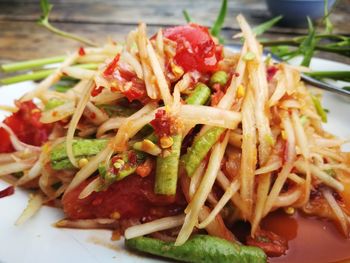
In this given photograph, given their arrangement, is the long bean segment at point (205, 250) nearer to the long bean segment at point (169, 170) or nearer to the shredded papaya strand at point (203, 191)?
the shredded papaya strand at point (203, 191)

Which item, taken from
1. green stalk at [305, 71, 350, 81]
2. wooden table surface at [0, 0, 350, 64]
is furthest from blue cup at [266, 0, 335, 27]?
→ green stalk at [305, 71, 350, 81]

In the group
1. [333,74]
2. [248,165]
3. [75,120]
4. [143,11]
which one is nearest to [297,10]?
[143,11]

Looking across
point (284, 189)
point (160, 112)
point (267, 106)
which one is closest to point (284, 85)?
point (267, 106)

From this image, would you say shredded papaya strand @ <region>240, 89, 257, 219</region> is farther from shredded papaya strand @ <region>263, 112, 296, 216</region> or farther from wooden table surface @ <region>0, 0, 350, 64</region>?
wooden table surface @ <region>0, 0, 350, 64</region>

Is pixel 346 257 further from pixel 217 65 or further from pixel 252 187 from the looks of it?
pixel 217 65

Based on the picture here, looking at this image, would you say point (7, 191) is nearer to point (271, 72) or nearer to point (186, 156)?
point (186, 156)
